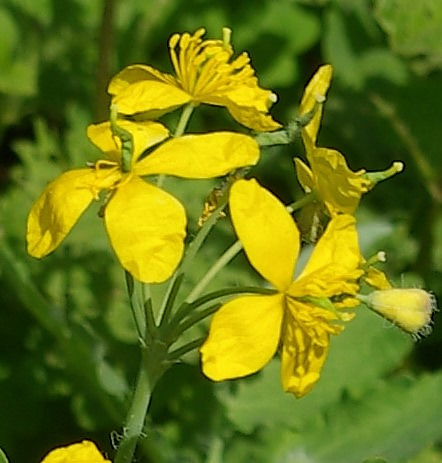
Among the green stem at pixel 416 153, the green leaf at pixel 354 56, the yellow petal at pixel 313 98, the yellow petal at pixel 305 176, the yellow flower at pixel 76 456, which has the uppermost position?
the yellow petal at pixel 313 98

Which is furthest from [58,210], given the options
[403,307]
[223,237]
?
[223,237]

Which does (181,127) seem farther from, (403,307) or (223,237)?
(223,237)

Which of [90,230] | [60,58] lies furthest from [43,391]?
[60,58]

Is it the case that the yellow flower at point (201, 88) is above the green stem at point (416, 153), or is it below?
above

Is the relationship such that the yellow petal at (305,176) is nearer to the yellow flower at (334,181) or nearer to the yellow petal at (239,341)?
the yellow flower at (334,181)

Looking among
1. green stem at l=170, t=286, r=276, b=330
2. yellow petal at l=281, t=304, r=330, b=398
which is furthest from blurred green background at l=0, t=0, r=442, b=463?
green stem at l=170, t=286, r=276, b=330

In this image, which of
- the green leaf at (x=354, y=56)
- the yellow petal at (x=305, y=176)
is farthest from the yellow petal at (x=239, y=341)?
the green leaf at (x=354, y=56)

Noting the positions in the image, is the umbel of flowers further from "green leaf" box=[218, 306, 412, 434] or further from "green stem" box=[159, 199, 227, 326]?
"green leaf" box=[218, 306, 412, 434]

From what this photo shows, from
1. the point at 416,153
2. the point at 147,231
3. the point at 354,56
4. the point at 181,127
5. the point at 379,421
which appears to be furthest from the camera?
the point at 354,56

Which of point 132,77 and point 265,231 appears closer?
point 265,231
